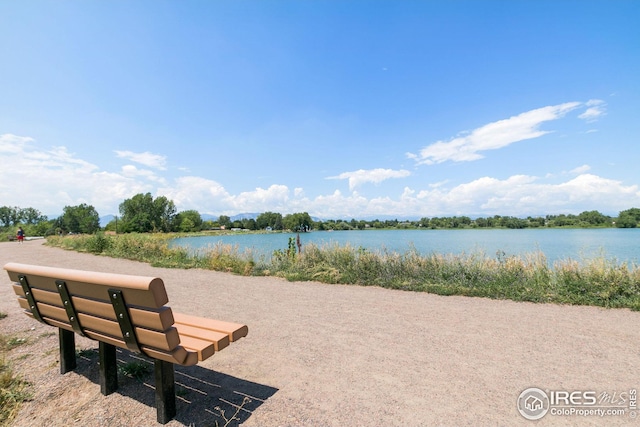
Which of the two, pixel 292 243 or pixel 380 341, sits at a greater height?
pixel 292 243

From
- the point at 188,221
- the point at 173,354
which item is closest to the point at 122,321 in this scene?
the point at 173,354

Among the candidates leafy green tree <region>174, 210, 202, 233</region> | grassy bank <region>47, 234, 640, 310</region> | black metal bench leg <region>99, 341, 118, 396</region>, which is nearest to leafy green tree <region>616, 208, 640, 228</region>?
grassy bank <region>47, 234, 640, 310</region>

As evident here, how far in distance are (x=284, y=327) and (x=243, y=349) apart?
907mm

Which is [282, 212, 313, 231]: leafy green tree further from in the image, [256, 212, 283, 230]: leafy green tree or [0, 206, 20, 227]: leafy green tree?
[0, 206, 20, 227]: leafy green tree

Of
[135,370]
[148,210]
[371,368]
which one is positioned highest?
[148,210]

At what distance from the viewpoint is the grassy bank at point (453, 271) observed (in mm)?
5750

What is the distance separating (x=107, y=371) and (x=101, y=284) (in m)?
1.11

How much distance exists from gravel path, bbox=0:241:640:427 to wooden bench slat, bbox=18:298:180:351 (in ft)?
2.26

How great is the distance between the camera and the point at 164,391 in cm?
219

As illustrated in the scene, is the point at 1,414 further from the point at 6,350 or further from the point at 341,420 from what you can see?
the point at 341,420

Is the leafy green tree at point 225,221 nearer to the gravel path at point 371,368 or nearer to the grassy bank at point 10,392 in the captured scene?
the gravel path at point 371,368

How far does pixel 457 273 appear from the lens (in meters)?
7.21

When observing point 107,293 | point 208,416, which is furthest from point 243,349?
point 107,293

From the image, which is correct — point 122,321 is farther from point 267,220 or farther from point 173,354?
point 267,220
